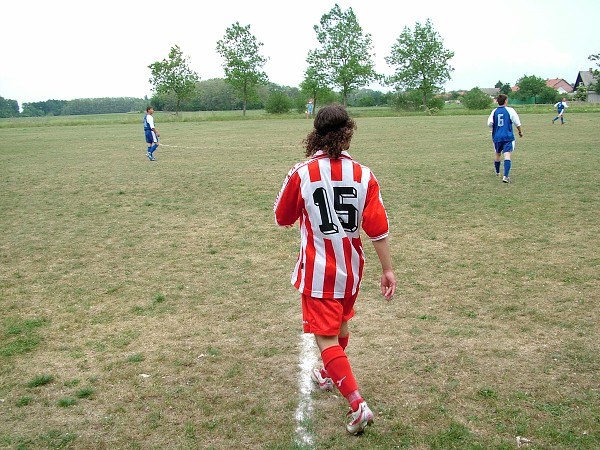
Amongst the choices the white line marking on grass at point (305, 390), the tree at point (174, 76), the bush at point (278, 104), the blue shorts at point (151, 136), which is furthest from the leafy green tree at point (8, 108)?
the white line marking on grass at point (305, 390)

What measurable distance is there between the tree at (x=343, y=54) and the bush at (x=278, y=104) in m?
9.49

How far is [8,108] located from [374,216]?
101 m

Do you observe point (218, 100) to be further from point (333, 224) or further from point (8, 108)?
point (333, 224)

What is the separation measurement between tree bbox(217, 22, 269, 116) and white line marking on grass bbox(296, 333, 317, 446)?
6845cm

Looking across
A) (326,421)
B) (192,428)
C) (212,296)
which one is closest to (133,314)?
(212,296)

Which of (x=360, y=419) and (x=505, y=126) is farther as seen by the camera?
(x=505, y=126)

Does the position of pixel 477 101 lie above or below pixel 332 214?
above

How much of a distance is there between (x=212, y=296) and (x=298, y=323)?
121 centimetres

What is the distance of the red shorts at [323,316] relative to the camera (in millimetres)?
3533

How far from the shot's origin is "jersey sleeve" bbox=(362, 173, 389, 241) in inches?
139

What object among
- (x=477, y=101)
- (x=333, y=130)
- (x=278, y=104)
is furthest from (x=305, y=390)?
(x=477, y=101)

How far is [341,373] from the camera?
11.5 ft

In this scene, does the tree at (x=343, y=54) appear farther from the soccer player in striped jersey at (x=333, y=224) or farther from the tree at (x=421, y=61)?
the soccer player in striped jersey at (x=333, y=224)

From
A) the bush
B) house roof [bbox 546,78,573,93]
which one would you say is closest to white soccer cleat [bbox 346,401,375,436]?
the bush
